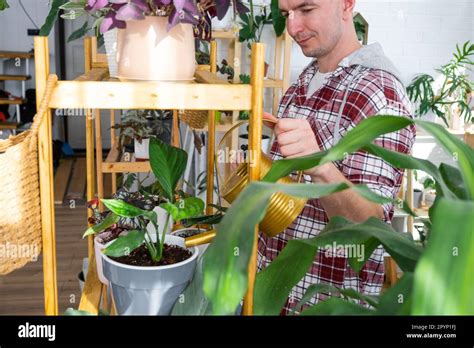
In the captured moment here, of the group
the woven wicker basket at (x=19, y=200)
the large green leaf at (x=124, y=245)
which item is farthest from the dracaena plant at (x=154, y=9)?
the large green leaf at (x=124, y=245)

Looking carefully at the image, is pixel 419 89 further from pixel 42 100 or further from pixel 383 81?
pixel 42 100

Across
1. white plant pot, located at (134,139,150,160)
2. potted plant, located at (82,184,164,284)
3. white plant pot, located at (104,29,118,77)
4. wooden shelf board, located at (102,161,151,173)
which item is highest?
white plant pot, located at (104,29,118,77)

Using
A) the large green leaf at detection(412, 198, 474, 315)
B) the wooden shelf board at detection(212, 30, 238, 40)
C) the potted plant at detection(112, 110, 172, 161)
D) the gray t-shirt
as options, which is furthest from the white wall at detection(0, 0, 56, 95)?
the large green leaf at detection(412, 198, 474, 315)

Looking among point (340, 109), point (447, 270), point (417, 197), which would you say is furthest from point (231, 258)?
point (417, 197)

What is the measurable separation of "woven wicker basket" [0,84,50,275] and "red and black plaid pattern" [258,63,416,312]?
654 mm

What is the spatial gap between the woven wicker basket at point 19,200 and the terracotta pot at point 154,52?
0.15 metres

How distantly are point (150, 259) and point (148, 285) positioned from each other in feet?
0.17

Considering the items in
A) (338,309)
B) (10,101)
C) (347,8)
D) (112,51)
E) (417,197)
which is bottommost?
(417,197)

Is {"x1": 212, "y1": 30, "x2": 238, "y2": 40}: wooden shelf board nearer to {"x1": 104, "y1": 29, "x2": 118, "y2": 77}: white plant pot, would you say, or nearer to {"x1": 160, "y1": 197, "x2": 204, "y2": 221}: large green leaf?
{"x1": 104, "y1": 29, "x2": 118, "y2": 77}: white plant pot

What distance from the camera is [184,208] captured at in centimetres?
78

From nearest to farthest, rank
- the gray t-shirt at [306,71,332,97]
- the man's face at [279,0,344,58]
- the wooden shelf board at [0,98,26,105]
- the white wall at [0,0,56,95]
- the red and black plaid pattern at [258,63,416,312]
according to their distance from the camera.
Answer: the red and black plaid pattern at [258,63,416,312], the man's face at [279,0,344,58], the gray t-shirt at [306,71,332,97], the wooden shelf board at [0,98,26,105], the white wall at [0,0,56,95]

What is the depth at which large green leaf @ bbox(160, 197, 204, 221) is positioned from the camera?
75 centimetres

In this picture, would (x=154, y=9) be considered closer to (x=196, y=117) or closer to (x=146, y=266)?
(x=146, y=266)

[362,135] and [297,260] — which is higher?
[362,135]
